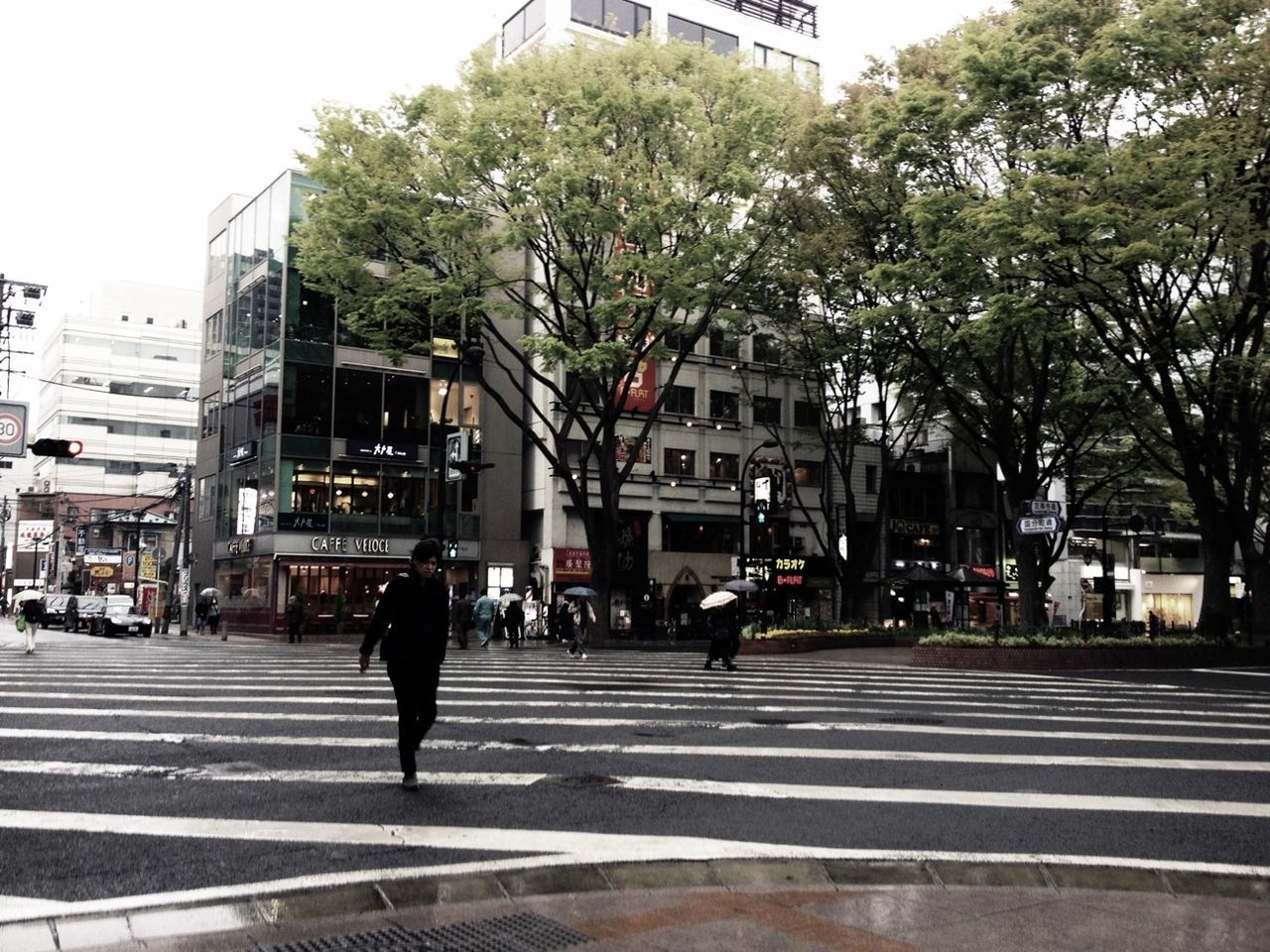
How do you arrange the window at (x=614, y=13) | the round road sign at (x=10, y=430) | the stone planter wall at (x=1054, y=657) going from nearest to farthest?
1. the stone planter wall at (x=1054, y=657)
2. the round road sign at (x=10, y=430)
3. the window at (x=614, y=13)

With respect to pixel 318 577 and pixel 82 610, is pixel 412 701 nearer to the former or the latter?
pixel 318 577

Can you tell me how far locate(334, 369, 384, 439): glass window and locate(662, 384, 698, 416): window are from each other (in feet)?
41.9

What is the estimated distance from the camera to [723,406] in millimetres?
50344

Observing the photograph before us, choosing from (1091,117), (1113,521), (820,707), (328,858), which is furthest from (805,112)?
(1113,521)

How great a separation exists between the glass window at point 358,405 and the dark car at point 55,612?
21767 millimetres

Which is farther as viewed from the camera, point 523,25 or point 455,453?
point 523,25

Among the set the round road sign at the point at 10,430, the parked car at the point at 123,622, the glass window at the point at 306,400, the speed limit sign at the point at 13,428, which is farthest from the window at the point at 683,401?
the round road sign at the point at 10,430

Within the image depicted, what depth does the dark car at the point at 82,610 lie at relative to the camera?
152 ft

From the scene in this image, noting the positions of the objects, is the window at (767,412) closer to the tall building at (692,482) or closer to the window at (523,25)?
the tall building at (692,482)

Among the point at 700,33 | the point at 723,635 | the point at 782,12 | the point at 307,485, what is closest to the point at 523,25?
the point at 700,33

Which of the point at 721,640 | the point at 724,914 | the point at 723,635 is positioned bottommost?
the point at 721,640

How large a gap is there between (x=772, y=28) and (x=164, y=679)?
49160mm

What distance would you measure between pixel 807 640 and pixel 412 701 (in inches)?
980

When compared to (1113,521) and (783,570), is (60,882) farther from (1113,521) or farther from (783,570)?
(1113,521)
